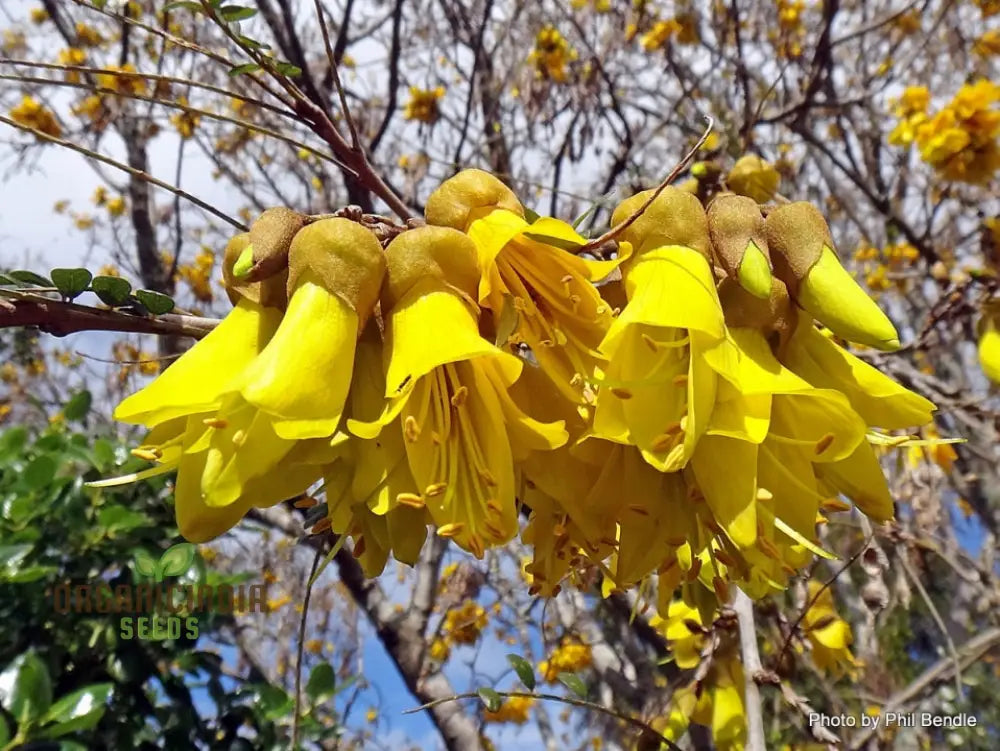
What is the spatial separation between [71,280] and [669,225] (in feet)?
1.88

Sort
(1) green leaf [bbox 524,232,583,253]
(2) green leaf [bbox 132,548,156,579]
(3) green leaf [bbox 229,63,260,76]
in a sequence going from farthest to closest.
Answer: (2) green leaf [bbox 132,548,156,579] → (3) green leaf [bbox 229,63,260,76] → (1) green leaf [bbox 524,232,583,253]

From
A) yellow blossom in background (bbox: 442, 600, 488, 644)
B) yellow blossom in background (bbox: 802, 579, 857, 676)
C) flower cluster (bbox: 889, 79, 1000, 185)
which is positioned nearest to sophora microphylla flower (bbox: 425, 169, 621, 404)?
yellow blossom in background (bbox: 802, 579, 857, 676)

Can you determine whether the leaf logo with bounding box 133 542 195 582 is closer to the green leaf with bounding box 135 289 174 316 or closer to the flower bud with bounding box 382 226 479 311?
the green leaf with bounding box 135 289 174 316

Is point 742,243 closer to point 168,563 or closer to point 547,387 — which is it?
point 547,387

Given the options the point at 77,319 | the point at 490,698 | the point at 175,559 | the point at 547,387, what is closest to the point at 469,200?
the point at 547,387

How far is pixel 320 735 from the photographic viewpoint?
198 centimetres

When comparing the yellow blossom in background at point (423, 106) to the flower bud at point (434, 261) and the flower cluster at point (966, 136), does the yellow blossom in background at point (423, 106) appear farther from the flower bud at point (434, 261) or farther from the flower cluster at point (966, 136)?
the flower bud at point (434, 261)

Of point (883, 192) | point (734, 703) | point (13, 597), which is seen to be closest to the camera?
point (734, 703)

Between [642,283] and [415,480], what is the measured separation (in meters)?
0.27

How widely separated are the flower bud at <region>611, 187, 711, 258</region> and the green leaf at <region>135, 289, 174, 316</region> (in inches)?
18.4

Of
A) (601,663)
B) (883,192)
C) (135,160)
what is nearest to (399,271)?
(601,663)

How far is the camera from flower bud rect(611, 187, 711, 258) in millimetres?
725

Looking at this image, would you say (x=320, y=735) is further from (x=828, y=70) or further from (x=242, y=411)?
(x=828, y=70)

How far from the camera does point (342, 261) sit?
27.1 inches
